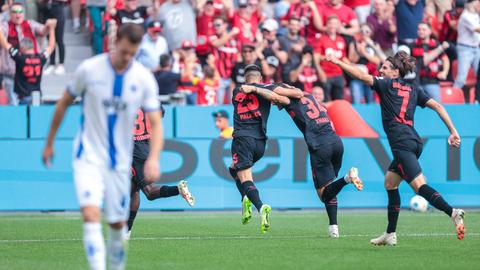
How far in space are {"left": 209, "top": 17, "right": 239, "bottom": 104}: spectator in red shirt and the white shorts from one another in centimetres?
1397

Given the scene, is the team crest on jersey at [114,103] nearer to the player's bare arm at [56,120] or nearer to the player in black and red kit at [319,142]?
the player's bare arm at [56,120]

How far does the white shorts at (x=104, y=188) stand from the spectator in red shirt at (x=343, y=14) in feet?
49.7

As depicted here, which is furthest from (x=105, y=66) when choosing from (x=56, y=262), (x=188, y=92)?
(x=188, y=92)

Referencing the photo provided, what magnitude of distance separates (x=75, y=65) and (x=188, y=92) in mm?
3135

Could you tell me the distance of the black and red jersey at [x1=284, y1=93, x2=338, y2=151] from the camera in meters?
15.0

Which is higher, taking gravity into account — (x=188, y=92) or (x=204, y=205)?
(x=188, y=92)

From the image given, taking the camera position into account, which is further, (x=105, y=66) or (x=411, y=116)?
(x=411, y=116)

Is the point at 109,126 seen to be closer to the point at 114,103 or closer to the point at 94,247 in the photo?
the point at 114,103

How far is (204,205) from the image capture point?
2052cm

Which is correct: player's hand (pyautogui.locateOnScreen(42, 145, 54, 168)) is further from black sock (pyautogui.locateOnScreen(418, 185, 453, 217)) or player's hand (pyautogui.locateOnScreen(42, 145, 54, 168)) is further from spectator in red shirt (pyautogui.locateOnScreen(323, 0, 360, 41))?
spectator in red shirt (pyautogui.locateOnScreen(323, 0, 360, 41))

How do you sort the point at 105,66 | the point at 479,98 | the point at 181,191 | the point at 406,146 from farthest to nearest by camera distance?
the point at 479,98, the point at 181,191, the point at 406,146, the point at 105,66

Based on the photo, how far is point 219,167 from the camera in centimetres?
2045

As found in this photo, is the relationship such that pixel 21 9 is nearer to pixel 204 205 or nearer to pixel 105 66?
pixel 204 205

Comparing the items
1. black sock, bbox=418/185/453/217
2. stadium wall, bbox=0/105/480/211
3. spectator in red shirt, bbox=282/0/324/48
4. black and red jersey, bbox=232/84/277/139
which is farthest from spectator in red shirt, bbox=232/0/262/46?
black sock, bbox=418/185/453/217
